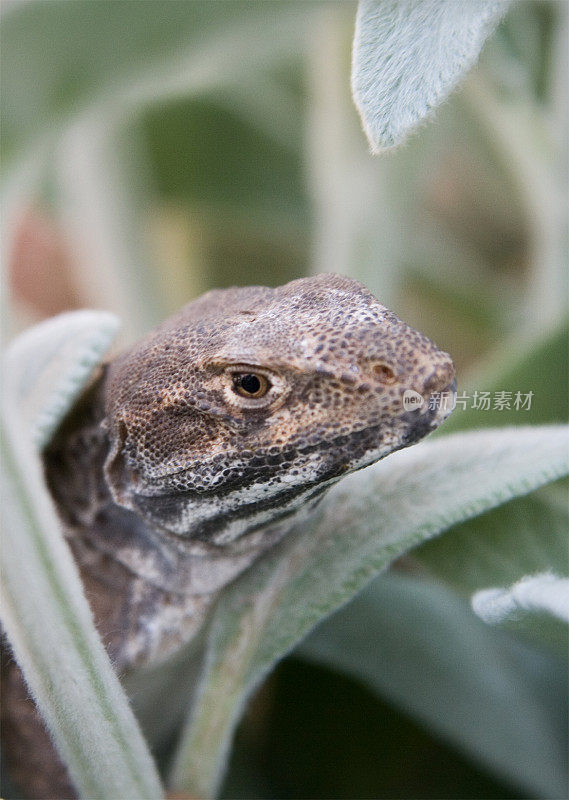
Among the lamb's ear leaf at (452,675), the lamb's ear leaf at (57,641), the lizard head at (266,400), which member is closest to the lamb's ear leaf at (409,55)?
the lizard head at (266,400)

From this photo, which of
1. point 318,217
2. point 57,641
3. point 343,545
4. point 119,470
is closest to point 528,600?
point 343,545

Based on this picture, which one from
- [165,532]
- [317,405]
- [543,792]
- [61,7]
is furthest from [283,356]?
[543,792]

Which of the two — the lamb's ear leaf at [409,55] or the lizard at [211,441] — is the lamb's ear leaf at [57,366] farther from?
the lamb's ear leaf at [409,55]

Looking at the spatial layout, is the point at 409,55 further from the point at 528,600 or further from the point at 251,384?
the point at 528,600

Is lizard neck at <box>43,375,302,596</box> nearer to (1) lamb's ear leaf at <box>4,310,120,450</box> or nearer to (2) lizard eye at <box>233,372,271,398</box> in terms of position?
(1) lamb's ear leaf at <box>4,310,120,450</box>

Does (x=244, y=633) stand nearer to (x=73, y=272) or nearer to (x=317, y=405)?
(x=317, y=405)
